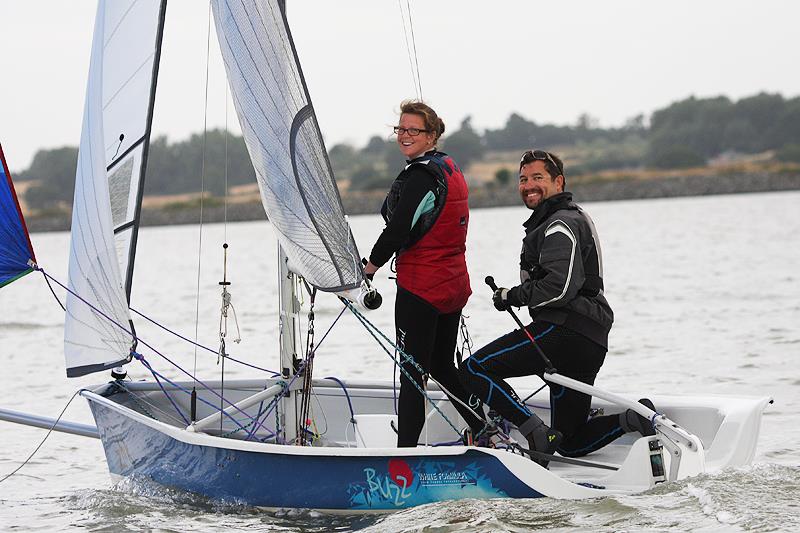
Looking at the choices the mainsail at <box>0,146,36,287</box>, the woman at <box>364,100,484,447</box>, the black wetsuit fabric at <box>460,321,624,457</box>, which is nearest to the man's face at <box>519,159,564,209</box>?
the woman at <box>364,100,484,447</box>

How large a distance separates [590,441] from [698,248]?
19.3 m

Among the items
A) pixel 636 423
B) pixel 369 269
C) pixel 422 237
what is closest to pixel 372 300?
pixel 369 269

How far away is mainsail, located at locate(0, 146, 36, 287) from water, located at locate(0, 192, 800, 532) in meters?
1.12

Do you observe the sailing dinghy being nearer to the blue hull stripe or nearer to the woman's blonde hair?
the blue hull stripe

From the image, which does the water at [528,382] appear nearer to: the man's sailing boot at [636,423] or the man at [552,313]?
the man's sailing boot at [636,423]

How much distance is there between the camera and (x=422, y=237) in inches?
168

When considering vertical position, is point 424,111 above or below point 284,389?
above

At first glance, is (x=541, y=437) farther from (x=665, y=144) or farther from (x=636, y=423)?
(x=665, y=144)

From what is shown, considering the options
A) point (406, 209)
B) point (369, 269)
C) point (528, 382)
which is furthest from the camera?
point (528, 382)

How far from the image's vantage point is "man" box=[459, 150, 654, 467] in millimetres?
4191

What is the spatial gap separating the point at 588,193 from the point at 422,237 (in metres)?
56.7

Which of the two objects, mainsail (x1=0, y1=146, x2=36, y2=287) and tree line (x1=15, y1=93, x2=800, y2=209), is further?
tree line (x1=15, y1=93, x2=800, y2=209)

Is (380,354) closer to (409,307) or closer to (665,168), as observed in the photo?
(409,307)

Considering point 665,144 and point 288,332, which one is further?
point 665,144
